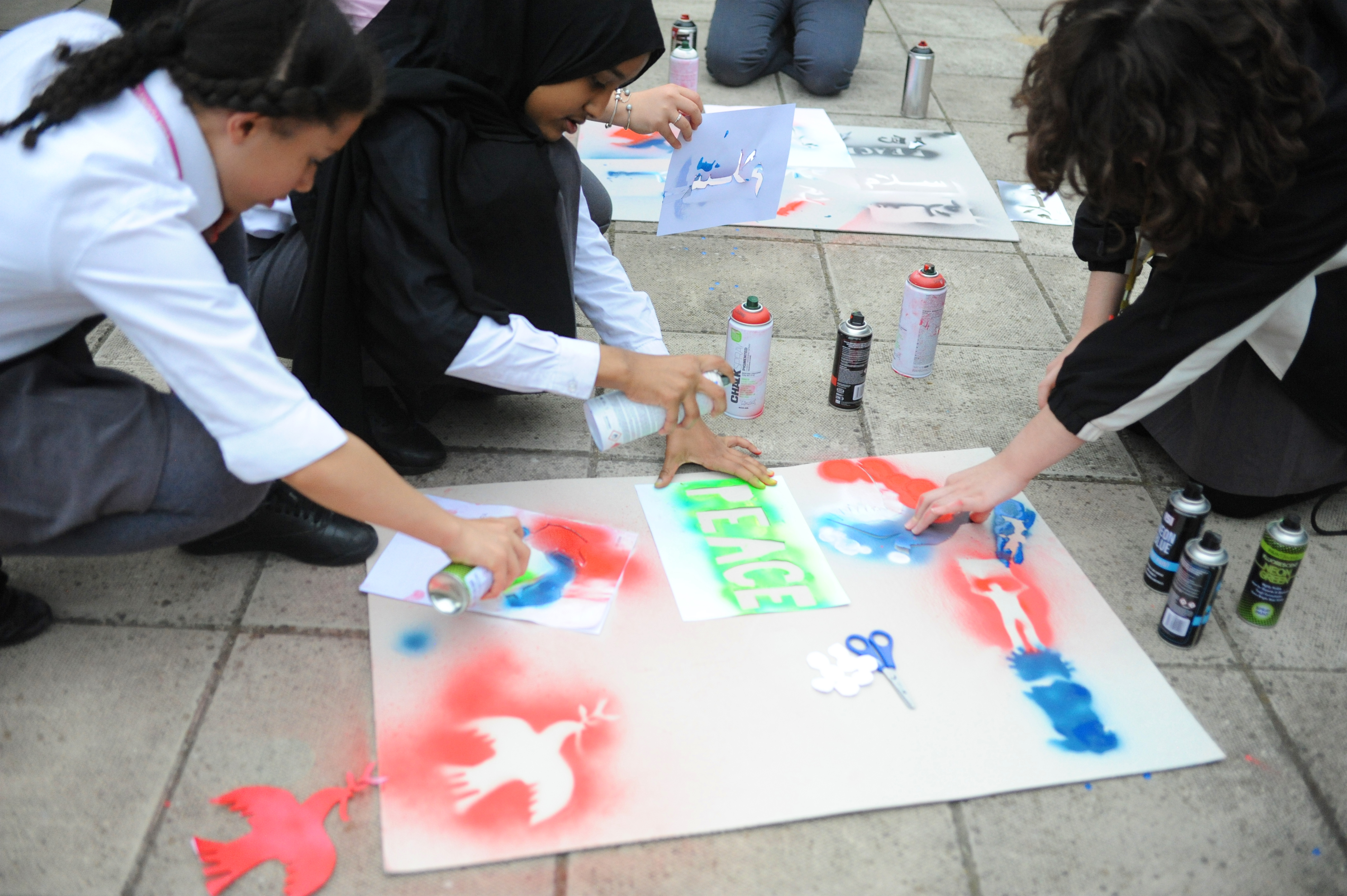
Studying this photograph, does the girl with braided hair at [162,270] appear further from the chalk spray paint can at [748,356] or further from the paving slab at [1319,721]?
the paving slab at [1319,721]

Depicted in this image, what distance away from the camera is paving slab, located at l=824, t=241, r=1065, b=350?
10.2ft

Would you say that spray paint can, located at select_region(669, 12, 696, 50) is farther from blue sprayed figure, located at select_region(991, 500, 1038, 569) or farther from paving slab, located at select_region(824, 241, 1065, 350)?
blue sprayed figure, located at select_region(991, 500, 1038, 569)

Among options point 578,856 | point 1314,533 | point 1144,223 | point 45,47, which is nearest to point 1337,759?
point 1314,533

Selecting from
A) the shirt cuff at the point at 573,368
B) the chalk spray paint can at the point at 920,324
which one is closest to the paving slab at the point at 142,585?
the shirt cuff at the point at 573,368

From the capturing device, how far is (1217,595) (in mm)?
2174

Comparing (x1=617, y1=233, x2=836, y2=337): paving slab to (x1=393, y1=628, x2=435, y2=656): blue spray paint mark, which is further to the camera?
(x1=617, y1=233, x2=836, y2=337): paving slab

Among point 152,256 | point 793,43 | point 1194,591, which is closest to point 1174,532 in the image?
point 1194,591

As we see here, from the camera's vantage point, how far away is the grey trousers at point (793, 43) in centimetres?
471

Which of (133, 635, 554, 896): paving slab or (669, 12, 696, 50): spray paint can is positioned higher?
(669, 12, 696, 50): spray paint can

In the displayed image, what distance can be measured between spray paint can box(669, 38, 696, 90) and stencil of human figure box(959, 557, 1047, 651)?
271 cm

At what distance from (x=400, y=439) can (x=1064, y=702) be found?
1.56 metres

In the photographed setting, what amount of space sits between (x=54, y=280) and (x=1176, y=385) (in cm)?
192

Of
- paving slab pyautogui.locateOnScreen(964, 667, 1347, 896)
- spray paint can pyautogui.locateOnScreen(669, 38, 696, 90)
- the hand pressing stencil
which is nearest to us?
paving slab pyautogui.locateOnScreen(964, 667, 1347, 896)

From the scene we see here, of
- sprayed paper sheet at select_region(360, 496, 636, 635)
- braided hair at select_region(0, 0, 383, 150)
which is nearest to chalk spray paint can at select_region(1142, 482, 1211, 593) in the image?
sprayed paper sheet at select_region(360, 496, 636, 635)
